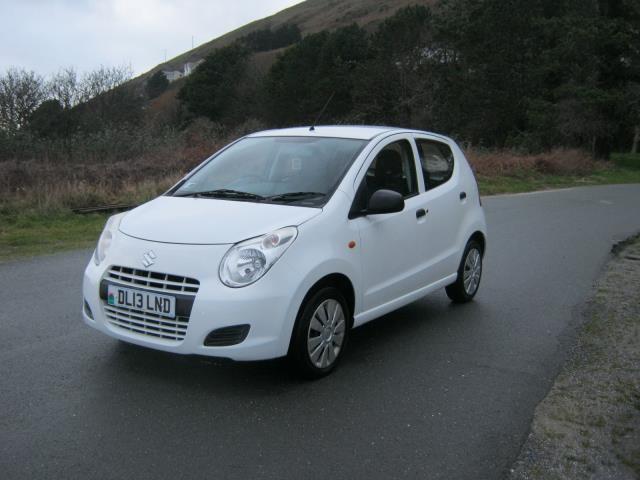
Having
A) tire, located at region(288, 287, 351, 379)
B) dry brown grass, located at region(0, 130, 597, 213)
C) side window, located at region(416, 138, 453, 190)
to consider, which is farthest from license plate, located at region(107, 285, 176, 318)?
dry brown grass, located at region(0, 130, 597, 213)

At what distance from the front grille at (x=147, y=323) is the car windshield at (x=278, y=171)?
125cm

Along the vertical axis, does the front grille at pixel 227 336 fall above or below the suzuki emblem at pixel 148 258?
below

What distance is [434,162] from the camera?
667 centimetres

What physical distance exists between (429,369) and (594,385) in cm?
120

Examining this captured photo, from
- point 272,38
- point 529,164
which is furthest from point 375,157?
point 272,38

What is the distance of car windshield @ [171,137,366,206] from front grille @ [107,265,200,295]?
42.8 inches

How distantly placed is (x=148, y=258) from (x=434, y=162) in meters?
3.21

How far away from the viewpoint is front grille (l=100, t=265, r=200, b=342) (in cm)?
439

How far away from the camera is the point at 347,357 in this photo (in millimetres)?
5469

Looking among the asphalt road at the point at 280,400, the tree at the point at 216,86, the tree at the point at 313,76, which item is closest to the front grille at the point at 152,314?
the asphalt road at the point at 280,400

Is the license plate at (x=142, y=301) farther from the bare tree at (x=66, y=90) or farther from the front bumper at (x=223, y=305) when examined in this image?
the bare tree at (x=66, y=90)

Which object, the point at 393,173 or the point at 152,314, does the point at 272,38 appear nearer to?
the point at 393,173

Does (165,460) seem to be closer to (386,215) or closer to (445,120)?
(386,215)

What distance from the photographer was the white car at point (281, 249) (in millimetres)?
4406
